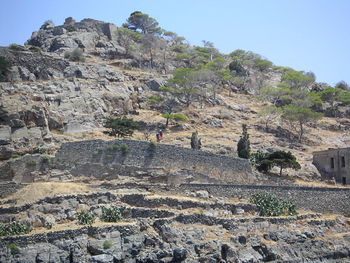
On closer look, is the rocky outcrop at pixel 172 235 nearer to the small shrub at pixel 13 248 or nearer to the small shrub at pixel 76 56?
the small shrub at pixel 13 248

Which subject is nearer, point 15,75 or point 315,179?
point 315,179

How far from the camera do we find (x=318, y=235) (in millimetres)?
34469

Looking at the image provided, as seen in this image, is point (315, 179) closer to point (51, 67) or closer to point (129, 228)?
point (129, 228)

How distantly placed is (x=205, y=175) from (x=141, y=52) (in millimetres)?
38140

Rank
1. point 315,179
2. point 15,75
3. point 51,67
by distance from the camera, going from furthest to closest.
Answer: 1. point 51,67
2. point 15,75
3. point 315,179

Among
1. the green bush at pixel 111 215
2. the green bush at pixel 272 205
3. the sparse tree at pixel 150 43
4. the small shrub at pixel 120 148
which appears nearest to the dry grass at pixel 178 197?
the green bush at pixel 111 215

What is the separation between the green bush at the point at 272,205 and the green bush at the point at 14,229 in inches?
593

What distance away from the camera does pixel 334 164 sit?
46.7 meters

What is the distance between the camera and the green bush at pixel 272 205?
35812mm

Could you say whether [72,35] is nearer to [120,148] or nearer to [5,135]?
[5,135]

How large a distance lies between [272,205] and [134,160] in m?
10.2

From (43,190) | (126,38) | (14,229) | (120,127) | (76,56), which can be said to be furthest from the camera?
(126,38)

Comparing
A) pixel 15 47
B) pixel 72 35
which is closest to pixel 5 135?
pixel 15 47

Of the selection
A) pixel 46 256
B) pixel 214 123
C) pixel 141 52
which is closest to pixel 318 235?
pixel 46 256
